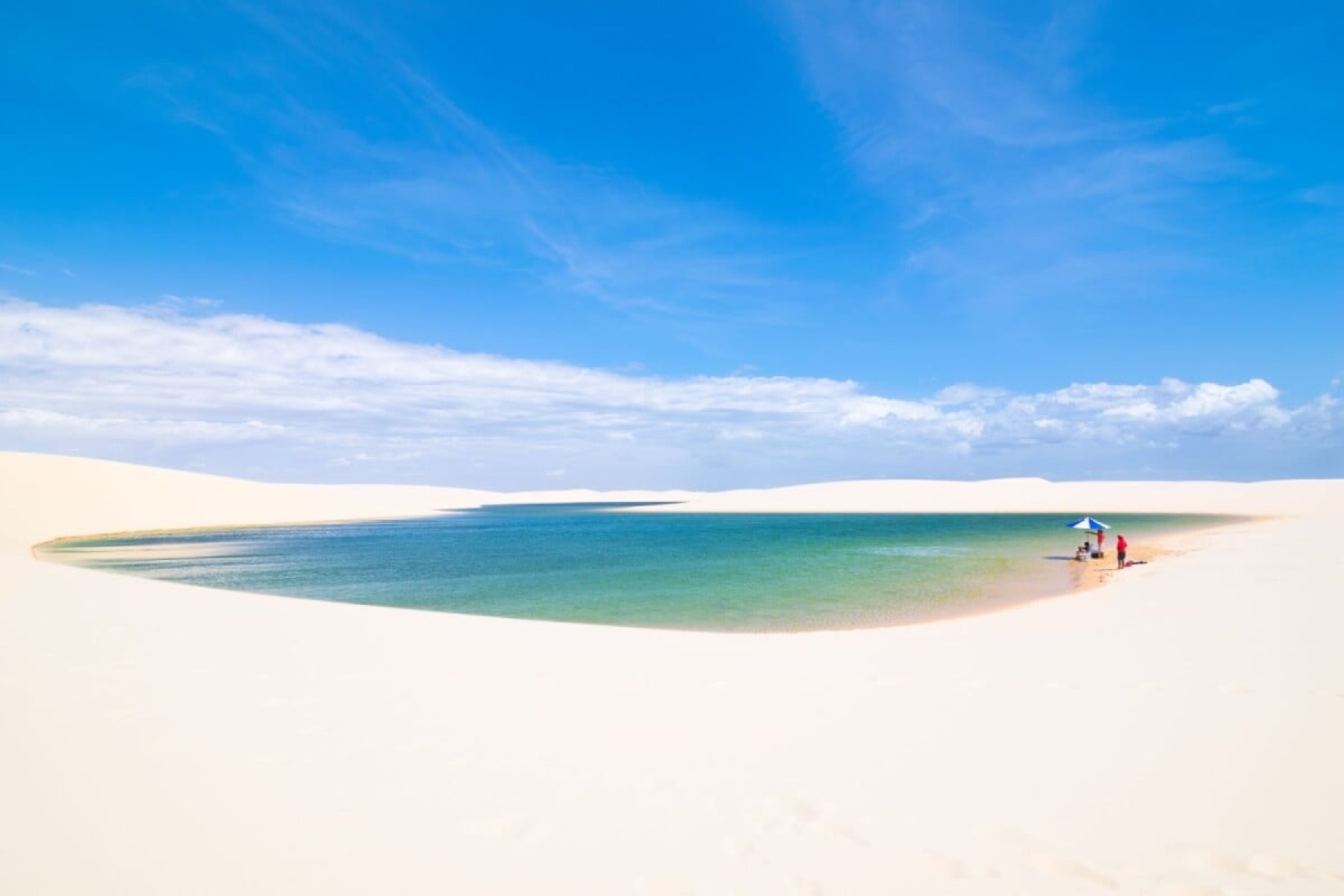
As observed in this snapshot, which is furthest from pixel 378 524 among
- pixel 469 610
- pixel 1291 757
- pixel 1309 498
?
pixel 1309 498

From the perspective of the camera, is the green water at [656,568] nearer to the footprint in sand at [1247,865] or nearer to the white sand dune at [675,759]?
the white sand dune at [675,759]

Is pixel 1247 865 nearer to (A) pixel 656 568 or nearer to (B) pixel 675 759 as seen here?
(B) pixel 675 759

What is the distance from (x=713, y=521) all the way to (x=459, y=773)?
224 feet

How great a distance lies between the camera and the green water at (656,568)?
59.7 feet

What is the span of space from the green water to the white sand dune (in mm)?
6239

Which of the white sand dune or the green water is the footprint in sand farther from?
the green water

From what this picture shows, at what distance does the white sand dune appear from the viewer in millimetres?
4020

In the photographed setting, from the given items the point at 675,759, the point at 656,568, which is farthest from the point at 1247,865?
the point at 656,568

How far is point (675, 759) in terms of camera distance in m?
5.73

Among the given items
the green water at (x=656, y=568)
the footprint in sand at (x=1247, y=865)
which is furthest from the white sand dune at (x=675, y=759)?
the green water at (x=656, y=568)

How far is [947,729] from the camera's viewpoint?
6.34 meters

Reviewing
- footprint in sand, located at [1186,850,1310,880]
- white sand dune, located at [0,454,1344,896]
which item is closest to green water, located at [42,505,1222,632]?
white sand dune, located at [0,454,1344,896]

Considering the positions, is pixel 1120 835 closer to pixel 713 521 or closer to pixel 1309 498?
pixel 713 521

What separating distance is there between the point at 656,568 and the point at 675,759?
23051 mm
